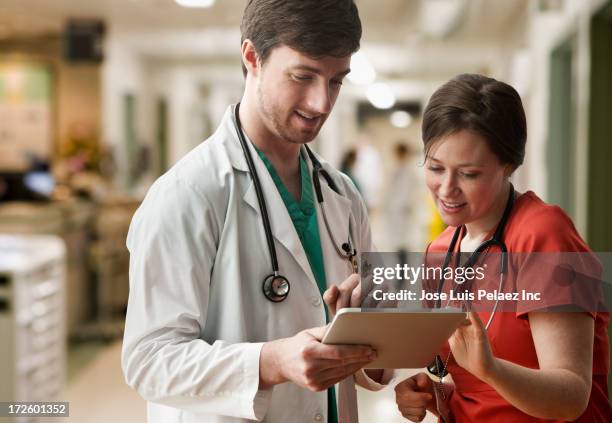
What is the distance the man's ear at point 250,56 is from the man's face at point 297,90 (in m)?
0.02

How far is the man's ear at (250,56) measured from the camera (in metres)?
1.24

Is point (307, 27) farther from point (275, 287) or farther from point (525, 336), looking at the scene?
point (525, 336)

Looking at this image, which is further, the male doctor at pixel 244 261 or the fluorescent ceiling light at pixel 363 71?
the fluorescent ceiling light at pixel 363 71

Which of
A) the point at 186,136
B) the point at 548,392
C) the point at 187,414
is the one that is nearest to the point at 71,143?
the point at 186,136

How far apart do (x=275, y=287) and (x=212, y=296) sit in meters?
0.10

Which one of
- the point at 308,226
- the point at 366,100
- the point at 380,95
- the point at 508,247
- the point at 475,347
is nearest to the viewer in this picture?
the point at 475,347

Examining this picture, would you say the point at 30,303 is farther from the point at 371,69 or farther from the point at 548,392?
the point at 548,392

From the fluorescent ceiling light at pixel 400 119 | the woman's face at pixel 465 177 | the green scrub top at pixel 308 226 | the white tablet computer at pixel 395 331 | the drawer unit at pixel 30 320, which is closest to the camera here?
the white tablet computer at pixel 395 331

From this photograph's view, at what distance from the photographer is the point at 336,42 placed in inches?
46.5

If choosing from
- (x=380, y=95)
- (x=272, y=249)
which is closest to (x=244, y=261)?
(x=272, y=249)

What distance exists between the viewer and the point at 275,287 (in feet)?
4.05

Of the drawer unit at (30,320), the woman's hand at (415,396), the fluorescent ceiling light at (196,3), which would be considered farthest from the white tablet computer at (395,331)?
the drawer unit at (30,320)

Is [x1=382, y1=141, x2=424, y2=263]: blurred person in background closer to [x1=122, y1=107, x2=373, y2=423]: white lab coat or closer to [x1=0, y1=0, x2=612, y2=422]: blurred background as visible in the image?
[x1=0, y1=0, x2=612, y2=422]: blurred background

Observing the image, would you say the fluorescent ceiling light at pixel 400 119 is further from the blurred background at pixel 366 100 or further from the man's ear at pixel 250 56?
the man's ear at pixel 250 56
